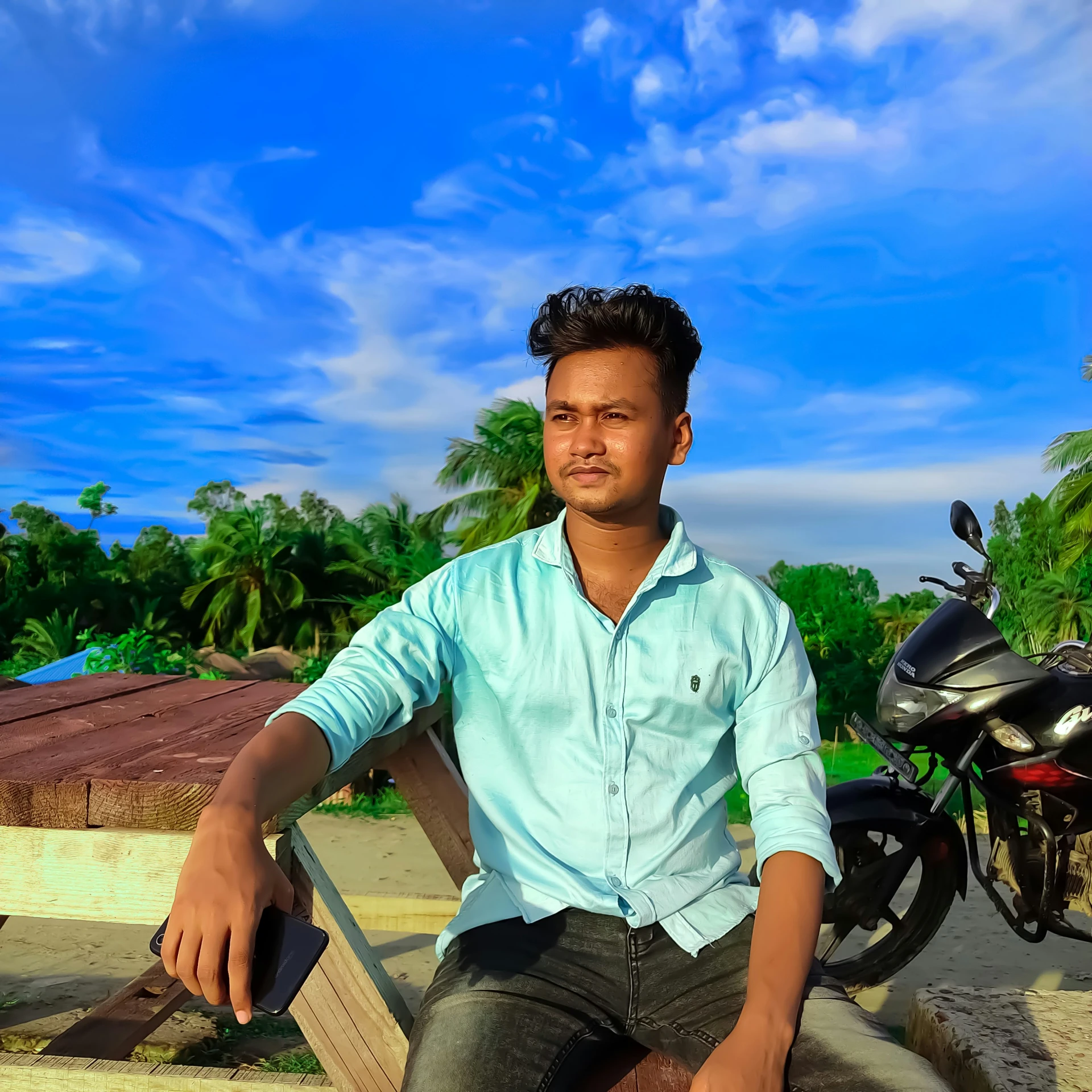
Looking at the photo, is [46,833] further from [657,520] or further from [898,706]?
[898,706]

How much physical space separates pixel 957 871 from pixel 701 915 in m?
1.98

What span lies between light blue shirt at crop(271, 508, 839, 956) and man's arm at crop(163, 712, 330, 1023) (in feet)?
0.52

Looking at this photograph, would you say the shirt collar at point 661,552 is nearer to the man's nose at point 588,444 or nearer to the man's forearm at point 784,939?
the man's nose at point 588,444

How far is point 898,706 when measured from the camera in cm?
320

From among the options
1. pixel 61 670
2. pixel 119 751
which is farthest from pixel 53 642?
pixel 119 751

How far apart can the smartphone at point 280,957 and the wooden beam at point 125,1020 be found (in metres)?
1.41

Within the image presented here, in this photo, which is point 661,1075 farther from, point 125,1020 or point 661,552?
point 125,1020

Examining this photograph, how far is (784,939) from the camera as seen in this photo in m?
1.49

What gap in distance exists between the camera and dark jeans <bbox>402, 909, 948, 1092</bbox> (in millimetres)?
1440

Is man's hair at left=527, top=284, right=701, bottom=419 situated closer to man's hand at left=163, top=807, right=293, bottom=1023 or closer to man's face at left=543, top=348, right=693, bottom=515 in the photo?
man's face at left=543, top=348, right=693, bottom=515

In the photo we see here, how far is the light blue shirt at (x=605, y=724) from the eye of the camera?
5.50 ft

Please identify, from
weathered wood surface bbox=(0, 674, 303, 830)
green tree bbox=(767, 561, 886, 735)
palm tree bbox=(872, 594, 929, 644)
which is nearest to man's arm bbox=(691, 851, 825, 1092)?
weathered wood surface bbox=(0, 674, 303, 830)

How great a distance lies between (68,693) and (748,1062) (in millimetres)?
2315

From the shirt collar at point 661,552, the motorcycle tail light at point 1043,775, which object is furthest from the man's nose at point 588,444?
the motorcycle tail light at point 1043,775
